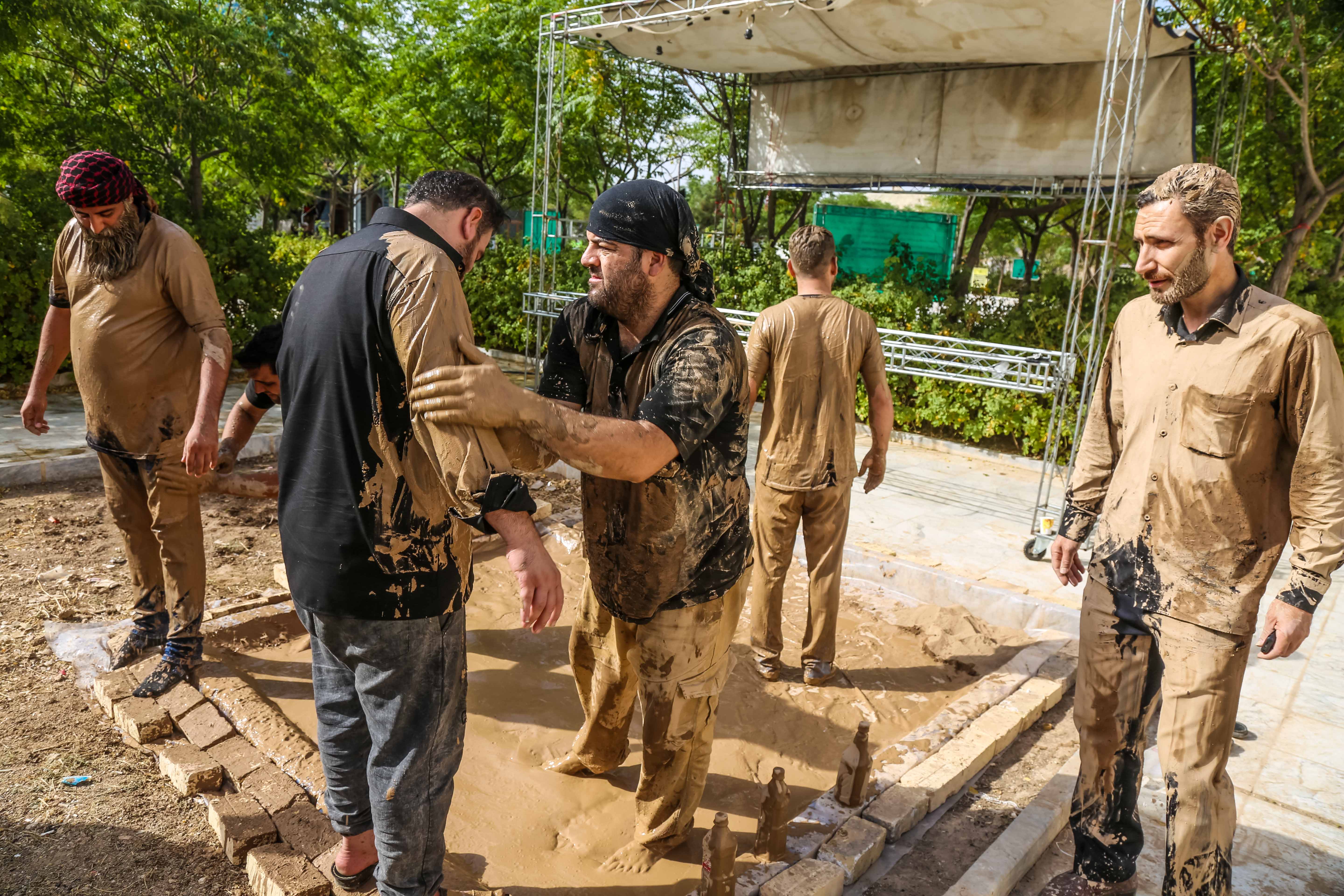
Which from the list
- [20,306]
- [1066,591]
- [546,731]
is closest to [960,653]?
[1066,591]

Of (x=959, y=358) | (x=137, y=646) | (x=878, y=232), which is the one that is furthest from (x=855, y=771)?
(x=878, y=232)

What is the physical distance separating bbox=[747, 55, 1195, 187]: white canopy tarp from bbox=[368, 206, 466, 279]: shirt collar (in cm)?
898

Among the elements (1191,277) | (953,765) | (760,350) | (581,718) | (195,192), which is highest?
(195,192)

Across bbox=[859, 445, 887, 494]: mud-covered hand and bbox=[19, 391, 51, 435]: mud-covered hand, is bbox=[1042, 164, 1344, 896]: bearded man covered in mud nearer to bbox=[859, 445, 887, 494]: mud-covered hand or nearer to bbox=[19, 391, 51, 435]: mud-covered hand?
bbox=[859, 445, 887, 494]: mud-covered hand

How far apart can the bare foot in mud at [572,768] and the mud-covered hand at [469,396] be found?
1.77 meters

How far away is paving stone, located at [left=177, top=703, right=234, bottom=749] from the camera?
321cm

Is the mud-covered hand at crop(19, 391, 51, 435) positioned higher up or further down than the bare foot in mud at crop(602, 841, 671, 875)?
higher up

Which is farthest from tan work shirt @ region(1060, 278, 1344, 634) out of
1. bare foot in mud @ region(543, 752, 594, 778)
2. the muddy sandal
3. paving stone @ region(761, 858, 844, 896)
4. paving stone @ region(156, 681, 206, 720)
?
paving stone @ region(156, 681, 206, 720)

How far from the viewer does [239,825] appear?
2.75 meters

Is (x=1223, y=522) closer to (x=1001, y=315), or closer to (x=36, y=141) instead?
(x=1001, y=315)

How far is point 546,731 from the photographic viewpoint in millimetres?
3631

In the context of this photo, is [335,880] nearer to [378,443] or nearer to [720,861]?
[720,861]

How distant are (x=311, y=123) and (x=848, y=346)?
9448 millimetres

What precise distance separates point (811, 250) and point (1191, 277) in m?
2.00
